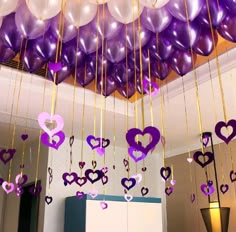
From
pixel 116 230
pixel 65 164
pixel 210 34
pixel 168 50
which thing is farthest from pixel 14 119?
pixel 210 34

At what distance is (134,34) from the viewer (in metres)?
2.13

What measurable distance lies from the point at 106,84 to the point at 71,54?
0.45 metres

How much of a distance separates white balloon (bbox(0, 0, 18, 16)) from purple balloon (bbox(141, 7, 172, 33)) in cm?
73

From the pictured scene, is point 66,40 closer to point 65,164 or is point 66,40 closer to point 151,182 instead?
point 65,164

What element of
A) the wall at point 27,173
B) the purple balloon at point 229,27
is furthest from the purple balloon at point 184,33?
the wall at point 27,173

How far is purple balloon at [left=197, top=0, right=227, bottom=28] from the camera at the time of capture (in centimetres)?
188

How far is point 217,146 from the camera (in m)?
4.40

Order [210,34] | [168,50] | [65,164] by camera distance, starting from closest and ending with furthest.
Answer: [210,34] → [168,50] → [65,164]

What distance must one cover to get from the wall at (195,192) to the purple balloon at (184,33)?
242 cm

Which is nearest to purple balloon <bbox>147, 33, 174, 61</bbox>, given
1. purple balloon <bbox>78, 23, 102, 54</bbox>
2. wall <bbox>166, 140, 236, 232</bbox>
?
purple balloon <bbox>78, 23, 102, 54</bbox>

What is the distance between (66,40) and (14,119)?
1815mm

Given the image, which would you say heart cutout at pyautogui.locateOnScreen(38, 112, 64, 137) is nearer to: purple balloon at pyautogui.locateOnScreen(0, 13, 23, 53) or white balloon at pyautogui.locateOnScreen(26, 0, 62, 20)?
white balloon at pyautogui.locateOnScreen(26, 0, 62, 20)

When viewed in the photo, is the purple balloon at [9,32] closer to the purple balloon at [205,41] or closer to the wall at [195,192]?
the purple balloon at [205,41]

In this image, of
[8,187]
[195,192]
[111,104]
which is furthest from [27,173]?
[8,187]
